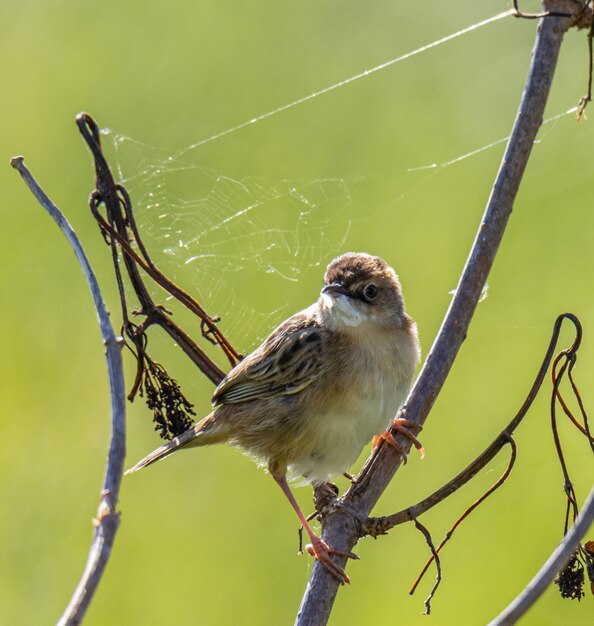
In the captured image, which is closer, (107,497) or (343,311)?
(107,497)

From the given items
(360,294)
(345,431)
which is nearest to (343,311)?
(360,294)

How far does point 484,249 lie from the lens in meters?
2.69

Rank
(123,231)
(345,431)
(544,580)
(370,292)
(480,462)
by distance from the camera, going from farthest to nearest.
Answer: (370,292) → (345,431) → (123,231) → (480,462) → (544,580)

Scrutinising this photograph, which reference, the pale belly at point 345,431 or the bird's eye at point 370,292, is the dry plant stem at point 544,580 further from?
the bird's eye at point 370,292

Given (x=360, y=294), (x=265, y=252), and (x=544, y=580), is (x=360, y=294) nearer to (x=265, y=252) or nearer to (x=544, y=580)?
(x=265, y=252)

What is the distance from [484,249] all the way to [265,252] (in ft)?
12.0

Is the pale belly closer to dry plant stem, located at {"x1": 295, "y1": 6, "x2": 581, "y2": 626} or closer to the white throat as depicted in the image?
the white throat

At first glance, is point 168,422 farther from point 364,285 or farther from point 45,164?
point 45,164

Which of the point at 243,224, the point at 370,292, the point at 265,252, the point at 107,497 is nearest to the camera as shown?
the point at 107,497

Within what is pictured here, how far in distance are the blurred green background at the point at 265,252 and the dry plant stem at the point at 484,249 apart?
243cm

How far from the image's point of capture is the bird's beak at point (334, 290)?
13.0ft

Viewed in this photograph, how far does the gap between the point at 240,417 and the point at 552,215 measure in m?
3.18

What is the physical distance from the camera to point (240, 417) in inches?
162

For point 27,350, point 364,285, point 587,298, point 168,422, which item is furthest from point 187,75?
point 168,422
